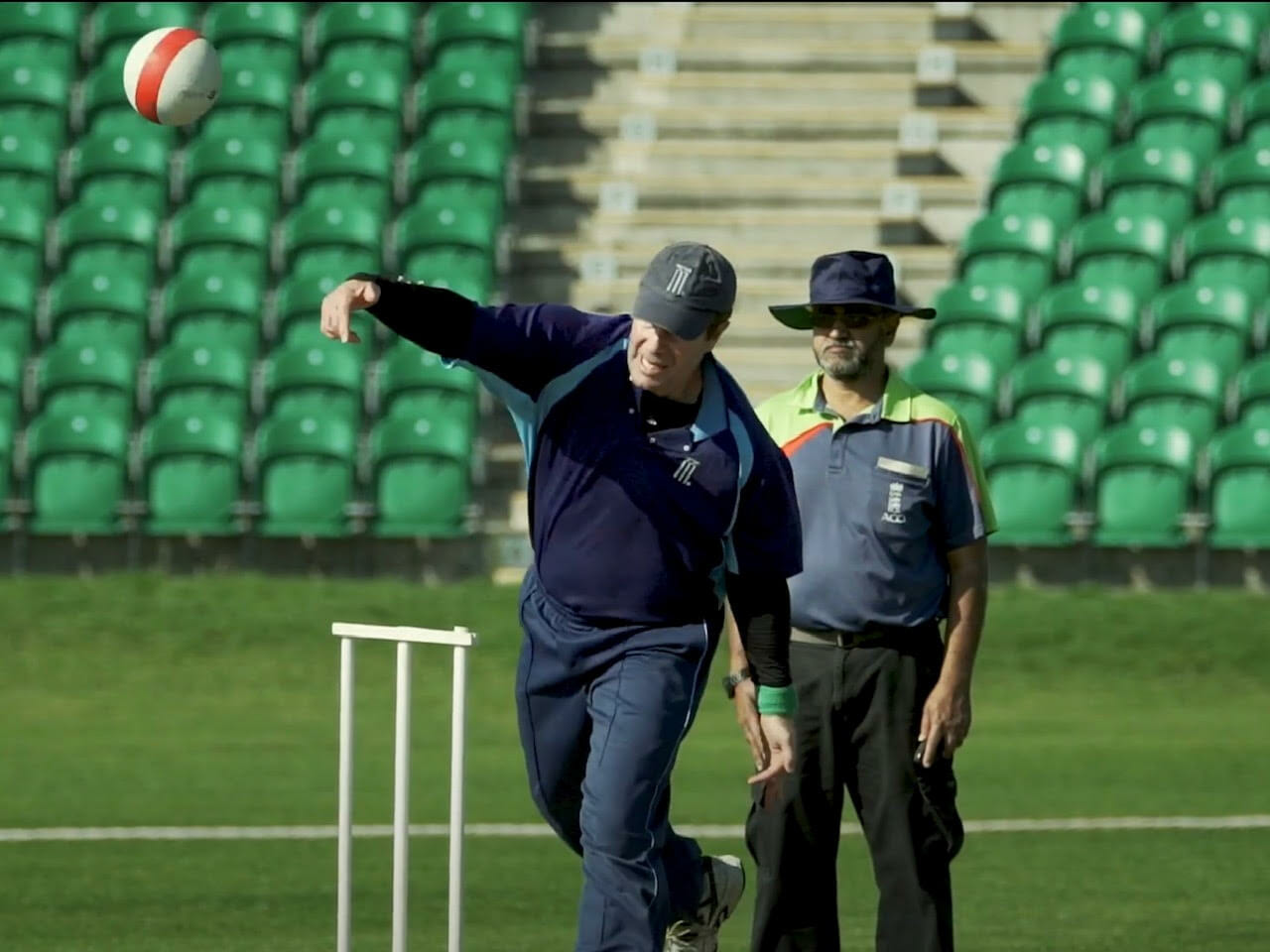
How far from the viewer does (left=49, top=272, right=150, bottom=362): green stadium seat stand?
19.7m

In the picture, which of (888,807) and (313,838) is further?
(313,838)

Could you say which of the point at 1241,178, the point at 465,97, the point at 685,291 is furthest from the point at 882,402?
the point at 465,97

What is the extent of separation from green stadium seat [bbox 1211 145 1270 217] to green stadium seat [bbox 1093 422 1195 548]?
256cm

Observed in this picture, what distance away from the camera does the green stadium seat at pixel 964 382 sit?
1808 centimetres

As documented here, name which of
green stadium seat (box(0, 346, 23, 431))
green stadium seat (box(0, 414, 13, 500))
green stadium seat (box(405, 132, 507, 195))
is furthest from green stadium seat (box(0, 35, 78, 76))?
green stadium seat (box(0, 414, 13, 500))

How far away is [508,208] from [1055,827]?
10653 millimetres

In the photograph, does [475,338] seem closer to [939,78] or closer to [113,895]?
[113,895]

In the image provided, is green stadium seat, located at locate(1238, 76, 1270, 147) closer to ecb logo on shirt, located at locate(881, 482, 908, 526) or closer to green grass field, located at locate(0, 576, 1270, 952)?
green grass field, located at locate(0, 576, 1270, 952)

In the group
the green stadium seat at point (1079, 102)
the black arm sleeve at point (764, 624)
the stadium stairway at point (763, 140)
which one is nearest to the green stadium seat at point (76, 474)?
the stadium stairway at point (763, 140)

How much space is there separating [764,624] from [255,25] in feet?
53.5

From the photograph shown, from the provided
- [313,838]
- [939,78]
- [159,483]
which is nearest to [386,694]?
[159,483]

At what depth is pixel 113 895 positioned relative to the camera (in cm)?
957

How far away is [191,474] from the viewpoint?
722 inches

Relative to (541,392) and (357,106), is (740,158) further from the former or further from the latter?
(541,392)
